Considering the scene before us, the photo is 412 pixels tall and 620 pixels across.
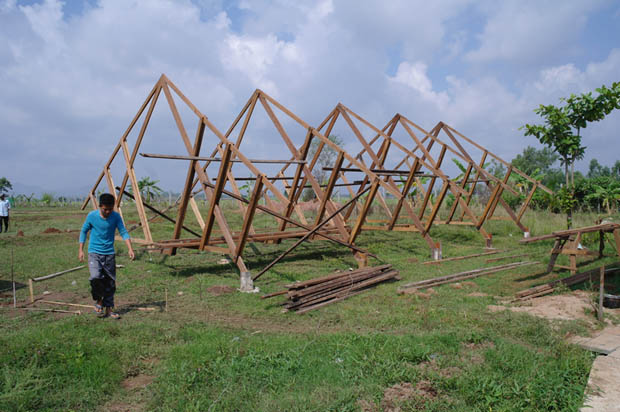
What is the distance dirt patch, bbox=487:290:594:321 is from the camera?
588 centimetres

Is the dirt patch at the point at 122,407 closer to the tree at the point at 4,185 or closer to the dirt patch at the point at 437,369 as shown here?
the dirt patch at the point at 437,369

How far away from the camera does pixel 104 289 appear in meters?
5.88

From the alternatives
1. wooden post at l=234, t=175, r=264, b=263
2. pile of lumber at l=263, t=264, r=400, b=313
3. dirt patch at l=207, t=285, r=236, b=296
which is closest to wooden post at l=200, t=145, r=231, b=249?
wooden post at l=234, t=175, r=264, b=263

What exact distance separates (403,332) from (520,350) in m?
1.33

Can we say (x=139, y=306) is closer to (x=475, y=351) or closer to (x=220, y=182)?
(x=220, y=182)

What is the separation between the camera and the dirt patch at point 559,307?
5875mm

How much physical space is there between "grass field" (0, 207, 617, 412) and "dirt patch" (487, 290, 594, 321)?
375 mm

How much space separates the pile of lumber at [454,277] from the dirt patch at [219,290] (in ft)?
9.93

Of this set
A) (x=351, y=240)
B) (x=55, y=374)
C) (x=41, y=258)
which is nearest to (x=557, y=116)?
(x=351, y=240)

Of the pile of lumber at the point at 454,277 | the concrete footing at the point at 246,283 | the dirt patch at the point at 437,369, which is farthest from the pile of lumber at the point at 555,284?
the concrete footing at the point at 246,283

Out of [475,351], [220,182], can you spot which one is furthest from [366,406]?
[220,182]

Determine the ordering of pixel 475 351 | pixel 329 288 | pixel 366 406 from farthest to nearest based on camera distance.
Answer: pixel 329 288, pixel 475 351, pixel 366 406

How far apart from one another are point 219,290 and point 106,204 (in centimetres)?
261

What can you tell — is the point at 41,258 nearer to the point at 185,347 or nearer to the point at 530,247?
the point at 185,347
